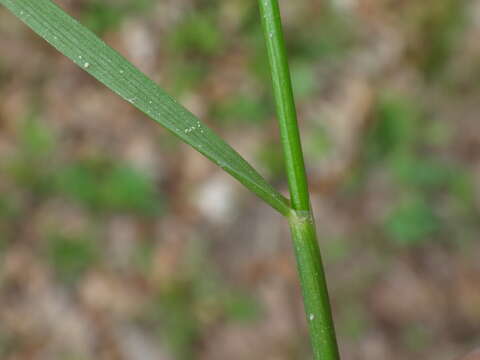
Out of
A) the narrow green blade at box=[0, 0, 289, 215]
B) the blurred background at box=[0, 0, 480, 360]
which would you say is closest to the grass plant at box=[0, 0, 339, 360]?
the narrow green blade at box=[0, 0, 289, 215]

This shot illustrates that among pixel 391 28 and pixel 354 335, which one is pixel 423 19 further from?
pixel 354 335

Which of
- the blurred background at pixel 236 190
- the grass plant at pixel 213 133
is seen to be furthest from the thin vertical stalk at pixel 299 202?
the blurred background at pixel 236 190

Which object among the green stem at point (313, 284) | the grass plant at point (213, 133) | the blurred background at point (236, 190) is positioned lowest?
the green stem at point (313, 284)

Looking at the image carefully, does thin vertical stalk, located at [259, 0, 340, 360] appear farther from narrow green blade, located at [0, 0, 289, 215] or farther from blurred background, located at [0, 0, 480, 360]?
blurred background, located at [0, 0, 480, 360]

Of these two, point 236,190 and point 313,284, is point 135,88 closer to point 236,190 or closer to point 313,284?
point 313,284

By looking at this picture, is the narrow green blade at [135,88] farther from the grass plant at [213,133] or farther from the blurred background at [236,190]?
the blurred background at [236,190]
